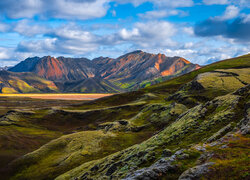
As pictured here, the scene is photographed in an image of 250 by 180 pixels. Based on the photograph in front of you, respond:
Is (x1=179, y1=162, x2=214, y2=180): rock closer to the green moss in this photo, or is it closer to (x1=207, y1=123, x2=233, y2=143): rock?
the green moss

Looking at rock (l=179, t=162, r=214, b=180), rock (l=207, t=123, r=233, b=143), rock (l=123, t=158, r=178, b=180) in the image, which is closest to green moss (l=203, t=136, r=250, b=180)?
rock (l=179, t=162, r=214, b=180)

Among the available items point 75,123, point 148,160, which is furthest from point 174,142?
point 75,123

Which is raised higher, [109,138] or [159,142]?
[159,142]

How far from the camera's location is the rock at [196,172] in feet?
71.4

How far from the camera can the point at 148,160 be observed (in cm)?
3244

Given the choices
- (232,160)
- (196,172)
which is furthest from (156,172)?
(232,160)

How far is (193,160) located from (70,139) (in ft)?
206

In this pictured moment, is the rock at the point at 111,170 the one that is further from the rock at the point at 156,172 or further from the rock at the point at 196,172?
the rock at the point at 196,172

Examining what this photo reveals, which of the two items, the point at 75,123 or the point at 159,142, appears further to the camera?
the point at 75,123

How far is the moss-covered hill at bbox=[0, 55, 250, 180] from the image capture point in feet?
82.0

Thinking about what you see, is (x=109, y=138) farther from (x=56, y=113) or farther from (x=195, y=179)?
(x=56, y=113)

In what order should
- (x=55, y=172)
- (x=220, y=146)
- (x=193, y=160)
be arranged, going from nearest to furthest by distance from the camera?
1. (x=193, y=160)
2. (x=220, y=146)
3. (x=55, y=172)

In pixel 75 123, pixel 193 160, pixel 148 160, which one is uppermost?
pixel 193 160

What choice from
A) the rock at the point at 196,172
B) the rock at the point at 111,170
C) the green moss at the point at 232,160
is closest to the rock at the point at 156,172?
the rock at the point at 196,172
